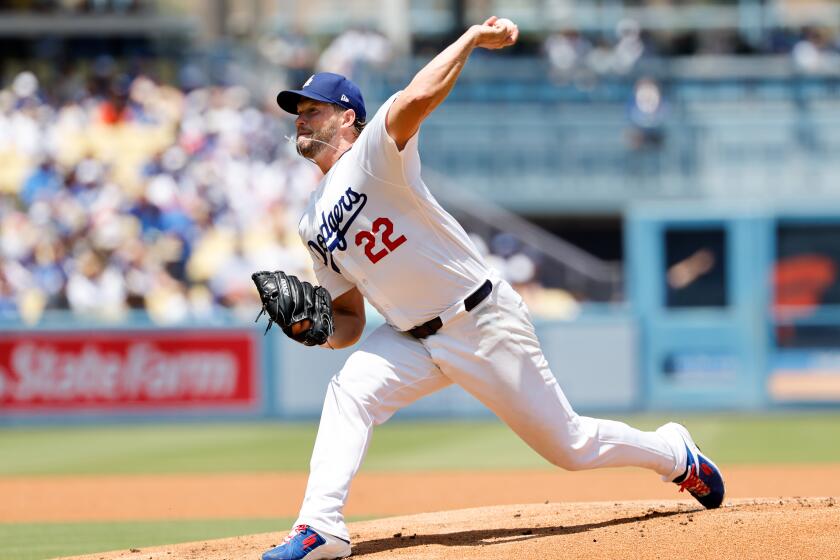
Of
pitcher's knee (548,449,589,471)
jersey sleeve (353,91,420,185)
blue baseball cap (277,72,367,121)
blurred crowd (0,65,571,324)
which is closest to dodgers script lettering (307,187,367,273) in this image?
jersey sleeve (353,91,420,185)

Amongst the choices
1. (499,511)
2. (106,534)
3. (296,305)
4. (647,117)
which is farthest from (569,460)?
(647,117)

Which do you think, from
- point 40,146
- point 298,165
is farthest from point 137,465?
point 40,146

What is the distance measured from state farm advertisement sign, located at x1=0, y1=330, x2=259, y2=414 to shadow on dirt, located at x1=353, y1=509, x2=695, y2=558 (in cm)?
894

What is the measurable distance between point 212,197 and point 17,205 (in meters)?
2.68

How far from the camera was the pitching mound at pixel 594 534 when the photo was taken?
4.79 metres

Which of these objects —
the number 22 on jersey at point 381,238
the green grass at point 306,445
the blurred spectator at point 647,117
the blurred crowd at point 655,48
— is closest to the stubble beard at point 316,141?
the number 22 on jersey at point 381,238

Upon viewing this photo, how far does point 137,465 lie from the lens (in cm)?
1079

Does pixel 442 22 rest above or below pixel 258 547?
above

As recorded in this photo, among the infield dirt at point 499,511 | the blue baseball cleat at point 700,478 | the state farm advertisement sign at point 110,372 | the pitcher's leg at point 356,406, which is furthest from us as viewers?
the state farm advertisement sign at point 110,372

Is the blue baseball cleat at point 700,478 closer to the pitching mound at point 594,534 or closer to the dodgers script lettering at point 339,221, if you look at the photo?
the pitching mound at point 594,534

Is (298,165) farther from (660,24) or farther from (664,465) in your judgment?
(664,465)

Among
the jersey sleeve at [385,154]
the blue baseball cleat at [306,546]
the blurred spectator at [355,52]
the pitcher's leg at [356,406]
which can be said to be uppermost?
the blurred spectator at [355,52]

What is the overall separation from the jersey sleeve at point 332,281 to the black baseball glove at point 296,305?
125 millimetres

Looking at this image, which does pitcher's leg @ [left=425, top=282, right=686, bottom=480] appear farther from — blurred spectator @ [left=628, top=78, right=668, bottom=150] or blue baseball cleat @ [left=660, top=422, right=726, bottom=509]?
blurred spectator @ [left=628, top=78, right=668, bottom=150]
